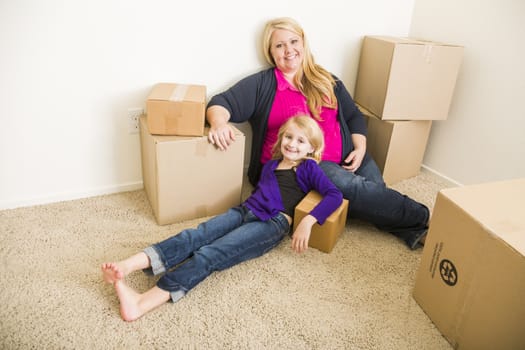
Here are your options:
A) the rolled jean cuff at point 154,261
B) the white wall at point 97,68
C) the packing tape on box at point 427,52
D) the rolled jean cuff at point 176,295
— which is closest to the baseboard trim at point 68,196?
the white wall at point 97,68

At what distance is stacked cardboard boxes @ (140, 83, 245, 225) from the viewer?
59.9 inches

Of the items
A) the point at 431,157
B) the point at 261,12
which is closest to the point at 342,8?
the point at 261,12

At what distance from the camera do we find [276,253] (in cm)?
152

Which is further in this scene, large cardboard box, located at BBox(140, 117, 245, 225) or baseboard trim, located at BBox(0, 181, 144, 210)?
baseboard trim, located at BBox(0, 181, 144, 210)

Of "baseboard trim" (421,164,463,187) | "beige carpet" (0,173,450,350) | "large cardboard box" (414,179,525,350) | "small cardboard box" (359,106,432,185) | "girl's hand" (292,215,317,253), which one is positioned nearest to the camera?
"large cardboard box" (414,179,525,350)

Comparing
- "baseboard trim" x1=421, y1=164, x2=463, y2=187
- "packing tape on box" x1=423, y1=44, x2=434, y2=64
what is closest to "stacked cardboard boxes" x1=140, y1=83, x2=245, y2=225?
"packing tape on box" x1=423, y1=44, x2=434, y2=64

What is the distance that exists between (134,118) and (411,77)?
126 centimetres

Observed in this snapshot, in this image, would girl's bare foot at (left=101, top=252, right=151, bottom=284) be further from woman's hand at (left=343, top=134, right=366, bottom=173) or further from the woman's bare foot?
woman's hand at (left=343, top=134, right=366, bottom=173)

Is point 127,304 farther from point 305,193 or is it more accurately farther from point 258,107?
point 258,107

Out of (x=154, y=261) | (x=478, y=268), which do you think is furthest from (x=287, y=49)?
(x=478, y=268)

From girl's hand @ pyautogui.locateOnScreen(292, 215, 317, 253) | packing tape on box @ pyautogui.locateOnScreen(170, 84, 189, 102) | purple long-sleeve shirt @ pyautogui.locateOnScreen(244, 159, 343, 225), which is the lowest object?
girl's hand @ pyautogui.locateOnScreen(292, 215, 317, 253)

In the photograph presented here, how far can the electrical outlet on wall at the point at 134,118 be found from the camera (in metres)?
1.75

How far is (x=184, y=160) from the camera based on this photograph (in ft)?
5.17

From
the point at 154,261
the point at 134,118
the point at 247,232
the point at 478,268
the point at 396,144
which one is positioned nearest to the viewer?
the point at 478,268
